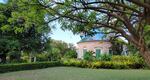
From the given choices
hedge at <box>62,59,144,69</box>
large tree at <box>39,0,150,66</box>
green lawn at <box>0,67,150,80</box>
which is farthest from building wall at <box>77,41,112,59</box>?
large tree at <box>39,0,150,66</box>

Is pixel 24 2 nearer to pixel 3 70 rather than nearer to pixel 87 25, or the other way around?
pixel 87 25

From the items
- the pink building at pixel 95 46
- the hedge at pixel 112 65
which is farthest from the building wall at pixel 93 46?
the hedge at pixel 112 65

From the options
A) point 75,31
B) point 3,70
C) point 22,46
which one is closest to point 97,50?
point 22,46

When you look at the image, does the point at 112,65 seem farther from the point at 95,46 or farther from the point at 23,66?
the point at 95,46

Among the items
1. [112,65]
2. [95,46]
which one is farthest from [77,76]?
[95,46]

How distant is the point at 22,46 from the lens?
35.2m

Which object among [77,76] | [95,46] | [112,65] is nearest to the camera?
[77,76]

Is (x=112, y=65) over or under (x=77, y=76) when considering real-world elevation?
over

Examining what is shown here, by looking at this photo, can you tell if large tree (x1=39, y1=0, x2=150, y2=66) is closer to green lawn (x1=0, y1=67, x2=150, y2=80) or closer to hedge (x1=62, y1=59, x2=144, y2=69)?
green lawn (x1=0, y1=67, x2=150, y2=80)

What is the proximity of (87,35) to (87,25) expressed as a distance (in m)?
0.43

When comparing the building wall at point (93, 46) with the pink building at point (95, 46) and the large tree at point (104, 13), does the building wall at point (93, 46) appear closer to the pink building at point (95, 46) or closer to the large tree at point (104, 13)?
the pink building at point (95, 46)

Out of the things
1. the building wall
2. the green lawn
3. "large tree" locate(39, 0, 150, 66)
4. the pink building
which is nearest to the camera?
"large tree" locate(39, 0, 150, 66)

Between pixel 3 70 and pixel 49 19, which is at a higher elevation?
pixel 49 19

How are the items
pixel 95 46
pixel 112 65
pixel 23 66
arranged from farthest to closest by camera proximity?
1. pixel 95 46
2. pixel 112 65
3. pixel 23 66
